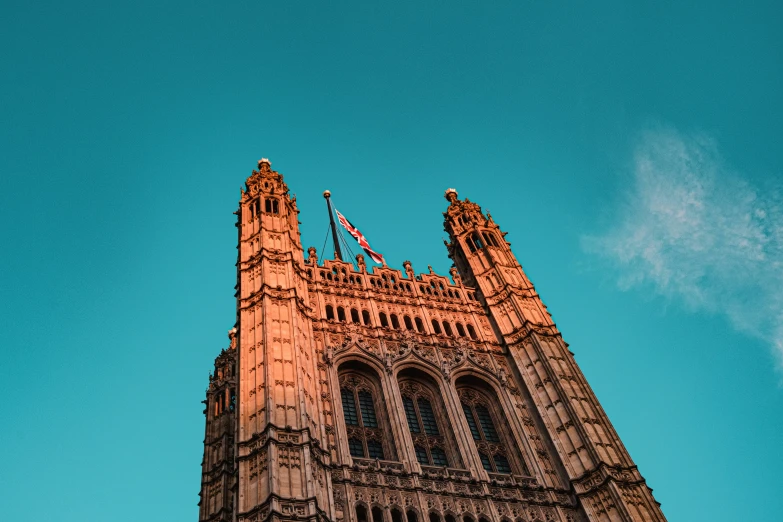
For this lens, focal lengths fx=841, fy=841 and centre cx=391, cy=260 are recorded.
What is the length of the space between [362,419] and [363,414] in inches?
19.0

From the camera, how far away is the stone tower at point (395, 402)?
1097 inches

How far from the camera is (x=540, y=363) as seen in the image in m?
36.9

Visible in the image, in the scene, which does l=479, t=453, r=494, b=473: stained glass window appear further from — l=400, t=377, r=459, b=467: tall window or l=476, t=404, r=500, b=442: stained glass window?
l=476, t=404, r=500, b=442: stained glass window

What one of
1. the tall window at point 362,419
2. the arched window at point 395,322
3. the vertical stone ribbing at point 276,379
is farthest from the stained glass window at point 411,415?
the arched window at point 395,322

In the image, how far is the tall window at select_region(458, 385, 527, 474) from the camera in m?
32.7

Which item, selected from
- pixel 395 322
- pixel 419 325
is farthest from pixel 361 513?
pixel 419 325

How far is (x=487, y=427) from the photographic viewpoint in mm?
35000

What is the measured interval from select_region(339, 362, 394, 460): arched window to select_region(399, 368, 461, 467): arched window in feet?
3.78

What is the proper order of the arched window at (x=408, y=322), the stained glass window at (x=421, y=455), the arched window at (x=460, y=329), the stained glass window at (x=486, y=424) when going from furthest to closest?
the arched window at (x=460, y=329) → the arched window at (x=408, y=322) → the stained glass window at (x=486, y=424) → the stained glass window at (x=421, y=455)

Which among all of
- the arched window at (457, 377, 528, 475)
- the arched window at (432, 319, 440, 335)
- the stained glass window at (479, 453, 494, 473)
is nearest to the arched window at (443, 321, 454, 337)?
the arched window at (432, 319, 440, 335)

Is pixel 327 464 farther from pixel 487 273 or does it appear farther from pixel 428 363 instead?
pixel 487 273

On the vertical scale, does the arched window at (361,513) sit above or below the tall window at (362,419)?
below

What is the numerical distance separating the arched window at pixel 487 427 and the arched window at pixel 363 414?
370 cm

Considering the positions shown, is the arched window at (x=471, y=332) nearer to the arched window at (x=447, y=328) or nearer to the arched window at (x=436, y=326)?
the arched window at (x=447, y=328)
